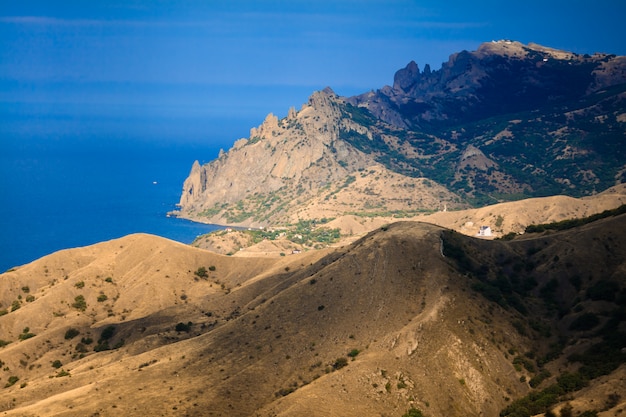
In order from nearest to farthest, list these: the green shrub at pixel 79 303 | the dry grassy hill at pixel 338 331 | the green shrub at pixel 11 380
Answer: the dry grassy hill at pixel 338 331, the green shrub at pixel 11 380, the green shrub at pixel 79 303

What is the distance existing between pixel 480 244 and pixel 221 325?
4733 centimetres

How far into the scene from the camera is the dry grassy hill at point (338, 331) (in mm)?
91375

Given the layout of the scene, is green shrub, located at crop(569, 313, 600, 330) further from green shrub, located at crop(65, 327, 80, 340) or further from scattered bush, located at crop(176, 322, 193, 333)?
green shrub, located at crop(65, 327, 80, 340)

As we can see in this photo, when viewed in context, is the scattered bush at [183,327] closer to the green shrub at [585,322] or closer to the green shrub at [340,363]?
the green shrub at [340,363]

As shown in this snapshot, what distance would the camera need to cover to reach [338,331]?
105 metres

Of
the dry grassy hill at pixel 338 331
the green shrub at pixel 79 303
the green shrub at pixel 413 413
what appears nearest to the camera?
the green shrub at pixel 413 413

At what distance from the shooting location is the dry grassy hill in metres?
91.4

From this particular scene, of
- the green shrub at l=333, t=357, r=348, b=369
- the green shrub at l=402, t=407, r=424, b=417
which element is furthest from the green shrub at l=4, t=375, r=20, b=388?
the green shrub at l=402, t=407, r=424, b=417

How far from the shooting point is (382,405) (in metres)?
87.2

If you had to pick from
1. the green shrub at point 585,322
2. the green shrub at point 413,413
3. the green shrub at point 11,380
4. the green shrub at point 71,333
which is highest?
the green shrub at point 71,333

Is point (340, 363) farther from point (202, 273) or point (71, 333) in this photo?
point (202, 273)

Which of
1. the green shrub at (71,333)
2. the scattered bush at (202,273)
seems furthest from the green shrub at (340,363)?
the scattered bush at (202,273)

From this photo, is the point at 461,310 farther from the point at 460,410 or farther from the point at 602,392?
the point at 602,392

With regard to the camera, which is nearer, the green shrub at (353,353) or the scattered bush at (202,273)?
the green shrub at (353,353)
